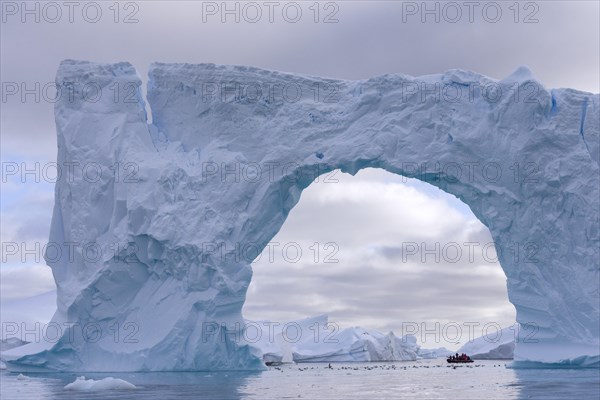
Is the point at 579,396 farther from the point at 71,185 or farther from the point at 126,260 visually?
the point at 71,185

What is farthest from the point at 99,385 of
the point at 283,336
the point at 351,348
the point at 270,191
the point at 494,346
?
the point at 494,346

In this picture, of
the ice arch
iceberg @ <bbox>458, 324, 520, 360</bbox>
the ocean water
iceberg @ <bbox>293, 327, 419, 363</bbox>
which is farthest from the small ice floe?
iceberg @ <bbox>458, 324, 520, 360</bbox>

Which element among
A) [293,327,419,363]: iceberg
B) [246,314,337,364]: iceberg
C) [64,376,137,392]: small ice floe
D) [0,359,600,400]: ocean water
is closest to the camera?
[0,359,600,400]: ocean water

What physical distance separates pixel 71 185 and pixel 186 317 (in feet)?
14.2

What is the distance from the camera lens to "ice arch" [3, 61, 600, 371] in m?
19.5

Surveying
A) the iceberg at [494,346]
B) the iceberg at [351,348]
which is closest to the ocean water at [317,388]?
the iceberg at [351,348]

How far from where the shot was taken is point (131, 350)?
19641mm

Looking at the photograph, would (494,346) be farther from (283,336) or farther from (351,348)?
(283,336)

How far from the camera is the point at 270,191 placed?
65.6ft

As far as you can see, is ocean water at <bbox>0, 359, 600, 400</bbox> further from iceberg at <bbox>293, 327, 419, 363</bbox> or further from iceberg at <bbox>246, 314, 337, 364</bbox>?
iceberg at <bbox>293, 327, 419, 363</bbox>

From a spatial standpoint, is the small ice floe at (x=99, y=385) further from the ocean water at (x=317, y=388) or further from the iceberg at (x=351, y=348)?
the iceberg at (x=351, y=348)

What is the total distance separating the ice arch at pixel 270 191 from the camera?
19.5m

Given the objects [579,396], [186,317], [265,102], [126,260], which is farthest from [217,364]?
[579,396]

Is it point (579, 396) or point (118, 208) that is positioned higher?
point (118, 208)
